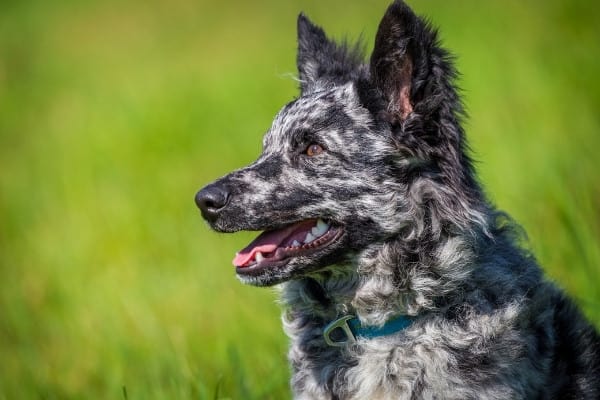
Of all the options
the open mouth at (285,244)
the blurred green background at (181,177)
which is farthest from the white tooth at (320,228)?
the blurred green background at (181,177)

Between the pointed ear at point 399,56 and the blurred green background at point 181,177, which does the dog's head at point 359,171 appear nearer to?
the pointed ear at point 399,56

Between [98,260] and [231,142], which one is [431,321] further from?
[231,142]

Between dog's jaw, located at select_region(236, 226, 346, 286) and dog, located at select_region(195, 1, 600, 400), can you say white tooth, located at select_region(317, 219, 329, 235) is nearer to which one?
dog, located at select_region(195, 1, 600, 400)

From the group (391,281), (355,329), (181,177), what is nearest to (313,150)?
(391,281)

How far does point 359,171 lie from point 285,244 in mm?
508

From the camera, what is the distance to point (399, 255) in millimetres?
4031

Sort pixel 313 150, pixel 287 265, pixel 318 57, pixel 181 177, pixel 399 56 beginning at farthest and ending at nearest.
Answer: pixel 181 177 < pixel 318 57 < pixel 313 150 < pixel 399 56 < pixel 287 265

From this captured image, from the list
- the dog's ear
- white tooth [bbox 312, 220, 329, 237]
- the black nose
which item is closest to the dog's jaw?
white tooth [bbox 312, 220, 329, 237]

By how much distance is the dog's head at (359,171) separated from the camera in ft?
12.9

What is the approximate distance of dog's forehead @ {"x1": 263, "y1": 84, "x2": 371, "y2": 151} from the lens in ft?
13.9

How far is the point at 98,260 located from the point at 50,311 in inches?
42.2

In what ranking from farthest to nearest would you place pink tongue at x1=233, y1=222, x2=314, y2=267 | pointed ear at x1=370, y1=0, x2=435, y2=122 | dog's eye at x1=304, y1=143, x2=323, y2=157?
dog's eye at x1=304, y1=143, x2=323, y2=157, pink tongue at x1=233, y1=222, x2=314, y2=267, pointed ear at x1=370, y1=0, x2=435, y2=122

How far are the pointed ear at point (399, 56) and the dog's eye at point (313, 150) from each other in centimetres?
39

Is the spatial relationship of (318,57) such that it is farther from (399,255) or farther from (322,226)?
(399,255)
